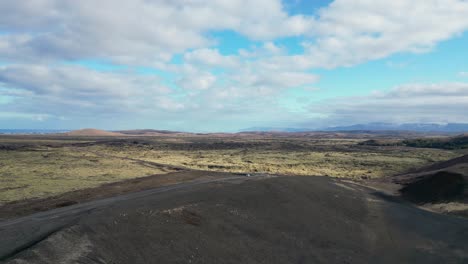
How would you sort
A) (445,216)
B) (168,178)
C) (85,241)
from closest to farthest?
(85,241), (445,216), (168,178)

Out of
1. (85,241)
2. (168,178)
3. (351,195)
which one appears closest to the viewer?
(85,241)

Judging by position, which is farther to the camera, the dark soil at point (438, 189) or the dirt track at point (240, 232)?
the dark soil at point (438, 189)

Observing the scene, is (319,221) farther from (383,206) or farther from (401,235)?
(383,206)

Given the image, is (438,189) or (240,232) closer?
(240,232)

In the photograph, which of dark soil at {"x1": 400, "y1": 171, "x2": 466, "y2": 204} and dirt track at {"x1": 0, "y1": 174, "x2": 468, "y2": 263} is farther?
dark soil at {"x1": 400, "y1": 171, "x2": 466, "y2": 204}

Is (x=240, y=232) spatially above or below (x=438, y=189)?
below

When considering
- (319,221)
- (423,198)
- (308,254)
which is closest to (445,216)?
(423,198)

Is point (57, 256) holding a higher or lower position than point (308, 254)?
higher

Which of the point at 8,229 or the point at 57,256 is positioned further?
the point at 8,229
